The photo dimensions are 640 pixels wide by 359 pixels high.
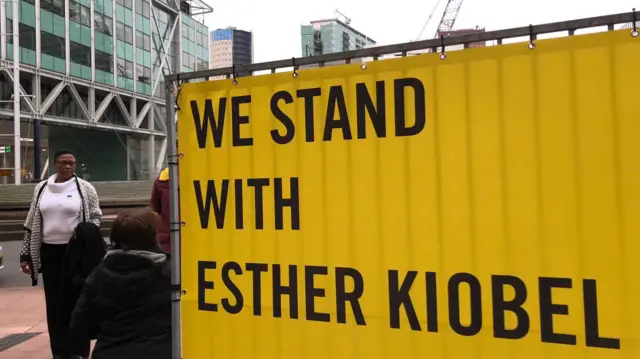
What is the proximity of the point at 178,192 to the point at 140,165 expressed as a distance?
45.2m

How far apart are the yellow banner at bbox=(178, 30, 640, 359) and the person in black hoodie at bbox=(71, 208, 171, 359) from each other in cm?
14

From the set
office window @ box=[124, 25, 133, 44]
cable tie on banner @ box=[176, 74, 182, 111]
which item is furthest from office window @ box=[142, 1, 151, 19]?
cable tie on banner @ box=[176, 74, 182, 111]

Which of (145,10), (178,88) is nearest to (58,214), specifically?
(178,88)

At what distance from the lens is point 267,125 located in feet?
8.30

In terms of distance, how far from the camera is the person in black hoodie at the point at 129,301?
2.59m

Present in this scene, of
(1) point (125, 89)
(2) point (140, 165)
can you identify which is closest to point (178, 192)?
(1) point (125, 89)

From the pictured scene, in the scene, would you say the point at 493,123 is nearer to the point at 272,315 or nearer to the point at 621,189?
the point at 621,189

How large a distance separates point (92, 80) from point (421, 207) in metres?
39.4

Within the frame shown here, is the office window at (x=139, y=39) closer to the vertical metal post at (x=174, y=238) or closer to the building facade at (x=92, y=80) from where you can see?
the building facade at (x=92, y=80)

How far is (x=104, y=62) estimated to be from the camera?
39031 mm

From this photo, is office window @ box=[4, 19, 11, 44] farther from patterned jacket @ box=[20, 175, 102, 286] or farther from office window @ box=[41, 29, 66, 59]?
patterned jacket @ box=[20, 175, 102, 286]

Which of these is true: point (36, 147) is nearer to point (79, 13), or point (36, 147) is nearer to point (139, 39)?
point (79, 13)

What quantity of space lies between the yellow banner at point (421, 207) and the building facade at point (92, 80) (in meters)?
25.0

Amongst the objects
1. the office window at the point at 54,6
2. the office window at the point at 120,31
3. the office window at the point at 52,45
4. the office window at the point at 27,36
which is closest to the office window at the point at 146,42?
the office window at the point at 120,31
